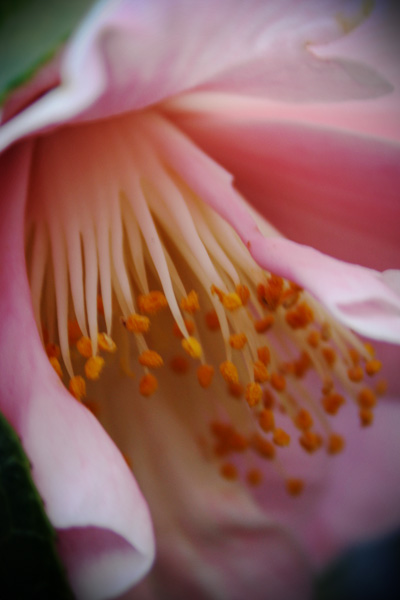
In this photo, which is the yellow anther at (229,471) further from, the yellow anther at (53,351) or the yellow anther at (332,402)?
the yellow anther at (53,351)

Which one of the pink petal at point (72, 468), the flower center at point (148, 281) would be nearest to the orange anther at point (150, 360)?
the flower center at point (148, 281)

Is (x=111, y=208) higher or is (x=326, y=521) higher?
(x=111, y=208)

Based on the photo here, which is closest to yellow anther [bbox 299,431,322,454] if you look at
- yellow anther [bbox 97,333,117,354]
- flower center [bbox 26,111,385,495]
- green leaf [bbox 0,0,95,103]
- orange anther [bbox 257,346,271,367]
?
flower center [bbox 26,111,385,495]

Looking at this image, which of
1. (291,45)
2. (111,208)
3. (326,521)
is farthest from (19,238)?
(326,521)

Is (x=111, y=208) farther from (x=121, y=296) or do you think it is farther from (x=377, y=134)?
(x=377, y=134)

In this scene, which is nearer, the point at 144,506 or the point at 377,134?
the point at 144,506

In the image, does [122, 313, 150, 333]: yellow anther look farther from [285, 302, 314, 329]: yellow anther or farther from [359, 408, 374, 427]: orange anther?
[359, 408, 374, 427]: orange anther
